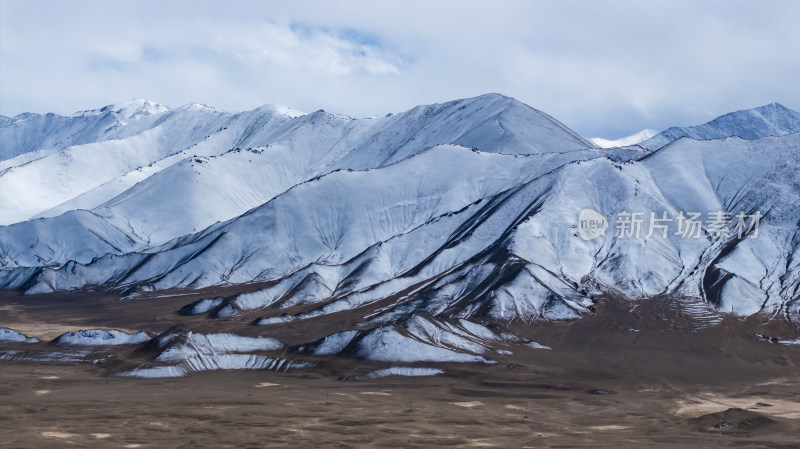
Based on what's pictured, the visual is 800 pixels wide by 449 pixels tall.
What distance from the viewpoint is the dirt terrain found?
72.7 meters

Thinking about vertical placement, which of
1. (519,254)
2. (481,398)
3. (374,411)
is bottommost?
(481,398)

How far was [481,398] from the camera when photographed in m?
91.3

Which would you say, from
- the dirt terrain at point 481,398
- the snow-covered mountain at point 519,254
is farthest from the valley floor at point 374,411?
the snow-covered mountain at point 519,254

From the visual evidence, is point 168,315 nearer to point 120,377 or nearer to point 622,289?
point 120,377

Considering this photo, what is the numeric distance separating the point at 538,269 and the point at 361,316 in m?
28.2

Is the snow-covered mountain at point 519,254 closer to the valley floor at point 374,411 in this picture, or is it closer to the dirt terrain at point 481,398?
the dirt terrain at point 481,398

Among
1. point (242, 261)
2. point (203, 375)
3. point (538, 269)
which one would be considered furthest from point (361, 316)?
point (242, 261)

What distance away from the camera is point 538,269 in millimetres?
143125

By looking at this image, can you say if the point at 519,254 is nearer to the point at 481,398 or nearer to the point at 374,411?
the point at 481,398

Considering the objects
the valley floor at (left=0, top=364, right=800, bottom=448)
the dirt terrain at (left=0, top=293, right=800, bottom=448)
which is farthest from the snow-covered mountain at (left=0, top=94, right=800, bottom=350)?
the valley floor at (left=0, top=364, right=800, bottom=448)

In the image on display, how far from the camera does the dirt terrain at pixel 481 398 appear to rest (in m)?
72.7

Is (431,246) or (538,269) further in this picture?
(431,246)

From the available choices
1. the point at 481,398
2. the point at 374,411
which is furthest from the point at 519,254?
the point at 374,411

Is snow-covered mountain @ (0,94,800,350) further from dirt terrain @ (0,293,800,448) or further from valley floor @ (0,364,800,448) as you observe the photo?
valley floor @ (0,364,800,448)
